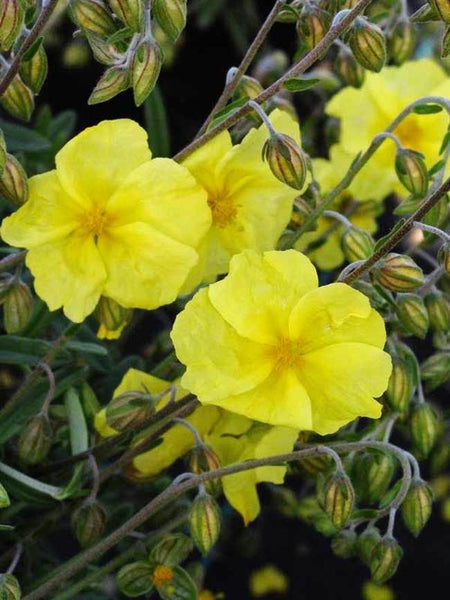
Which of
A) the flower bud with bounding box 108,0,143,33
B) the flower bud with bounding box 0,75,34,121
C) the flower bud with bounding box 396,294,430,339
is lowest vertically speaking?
the flower bud with bounding box 396,294,430,339

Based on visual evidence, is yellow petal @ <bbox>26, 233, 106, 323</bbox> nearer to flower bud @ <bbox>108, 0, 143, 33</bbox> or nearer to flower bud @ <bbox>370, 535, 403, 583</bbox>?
flower bud @ <bbox>108, 0, 143, 33</bbox>

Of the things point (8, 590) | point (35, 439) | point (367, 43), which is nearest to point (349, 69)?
point (367, 43)

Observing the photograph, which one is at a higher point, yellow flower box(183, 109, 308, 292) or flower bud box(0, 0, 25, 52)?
flower bud box(0, 0, 25, 52)

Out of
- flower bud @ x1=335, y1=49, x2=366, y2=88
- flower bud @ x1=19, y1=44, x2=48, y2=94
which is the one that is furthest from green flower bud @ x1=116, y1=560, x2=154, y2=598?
flower bud @ x1=335, y1=49, x2=366, y2=88

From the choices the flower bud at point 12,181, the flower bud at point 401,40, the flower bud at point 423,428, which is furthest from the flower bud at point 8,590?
the flower bud at point 401,40

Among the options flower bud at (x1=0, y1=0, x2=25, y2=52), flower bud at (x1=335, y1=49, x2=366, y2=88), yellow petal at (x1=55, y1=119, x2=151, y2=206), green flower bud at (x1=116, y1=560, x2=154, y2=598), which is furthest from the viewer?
flower bud at (x1=335, y1=49, x2=366, y2=88)

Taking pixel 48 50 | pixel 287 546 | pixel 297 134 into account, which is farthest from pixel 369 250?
pixel 48 50

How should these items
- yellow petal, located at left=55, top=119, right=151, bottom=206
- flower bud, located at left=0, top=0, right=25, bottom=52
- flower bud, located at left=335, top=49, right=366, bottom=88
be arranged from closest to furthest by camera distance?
flower bud, located at left=0, top=0, right=25, bottom=52 → yellow petal, located at left=55, top=119, right=151, bottom=206 → flower bud, located at left=335, top=49, right=366, bottom=88

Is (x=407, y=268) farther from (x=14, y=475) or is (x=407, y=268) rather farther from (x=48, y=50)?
(x=48, y=50)

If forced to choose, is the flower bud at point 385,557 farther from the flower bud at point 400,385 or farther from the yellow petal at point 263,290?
the yellow petal at point 263,290
